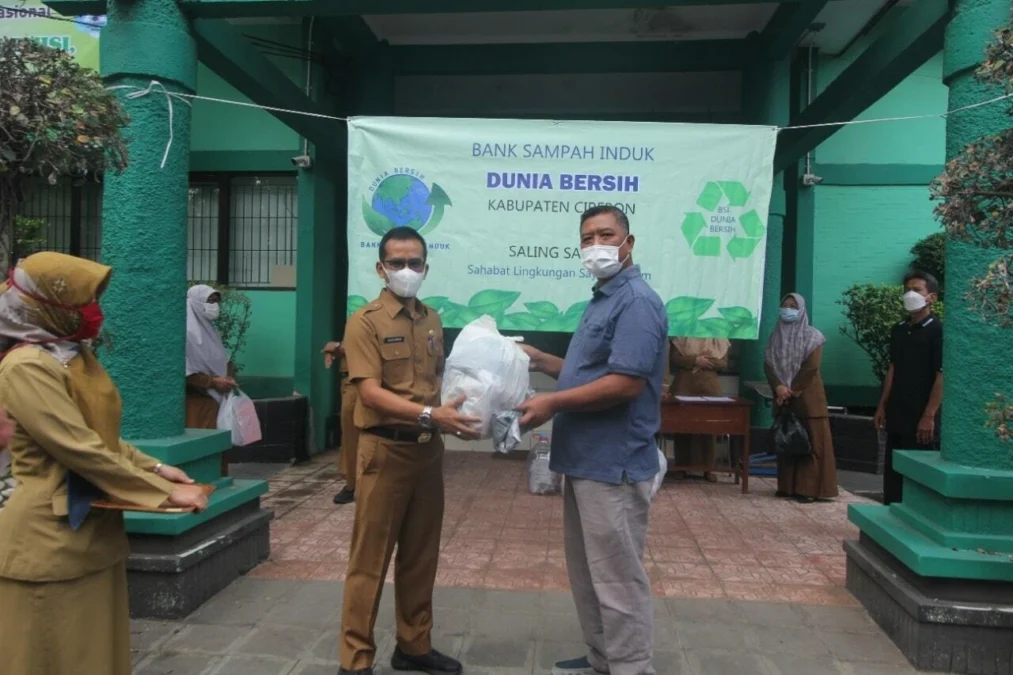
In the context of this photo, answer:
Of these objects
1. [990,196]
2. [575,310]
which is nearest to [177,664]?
[575,310]

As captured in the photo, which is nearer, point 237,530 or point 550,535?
point 237,530

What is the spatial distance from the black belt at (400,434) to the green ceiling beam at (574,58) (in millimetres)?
5814

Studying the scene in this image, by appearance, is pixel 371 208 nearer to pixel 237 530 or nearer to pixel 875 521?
pixel 237 530

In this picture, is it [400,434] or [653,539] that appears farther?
[653,539]

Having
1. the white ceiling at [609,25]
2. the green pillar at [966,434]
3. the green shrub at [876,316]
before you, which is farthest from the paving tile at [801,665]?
the white ceiling at [609,25]

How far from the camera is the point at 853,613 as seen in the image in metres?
3.87

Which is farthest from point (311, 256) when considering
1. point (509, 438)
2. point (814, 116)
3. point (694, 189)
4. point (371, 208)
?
point (509, 438)

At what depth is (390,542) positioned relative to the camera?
308 cm

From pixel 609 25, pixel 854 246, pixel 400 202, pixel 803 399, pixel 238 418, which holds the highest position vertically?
pixel 609 25

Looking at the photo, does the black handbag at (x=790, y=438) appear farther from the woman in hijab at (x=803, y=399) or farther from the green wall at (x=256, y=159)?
the green wall at (x=256, y=159)

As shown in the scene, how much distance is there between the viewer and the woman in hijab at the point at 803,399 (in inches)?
247

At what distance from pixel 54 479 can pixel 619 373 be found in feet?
6.09

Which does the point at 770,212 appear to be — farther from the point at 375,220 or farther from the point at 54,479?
the point at 54,479

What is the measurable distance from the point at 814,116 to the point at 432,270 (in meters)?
3.61
